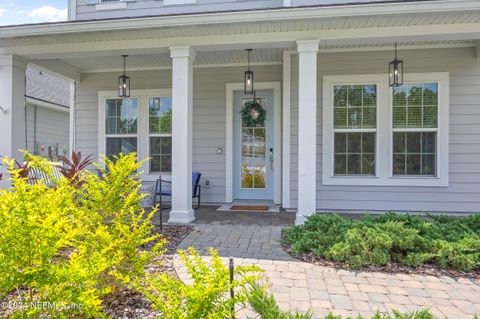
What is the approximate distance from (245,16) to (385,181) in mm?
3530

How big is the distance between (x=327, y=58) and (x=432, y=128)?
6.96 feet

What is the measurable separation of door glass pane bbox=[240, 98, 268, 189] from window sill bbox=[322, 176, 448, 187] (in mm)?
1325

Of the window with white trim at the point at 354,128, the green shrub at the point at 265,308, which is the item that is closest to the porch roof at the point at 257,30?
the window with white trim at the point at 354,128

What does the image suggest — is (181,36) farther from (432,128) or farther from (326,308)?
(432,128)

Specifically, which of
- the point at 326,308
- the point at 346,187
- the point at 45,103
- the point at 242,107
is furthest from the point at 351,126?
the point at 45,103

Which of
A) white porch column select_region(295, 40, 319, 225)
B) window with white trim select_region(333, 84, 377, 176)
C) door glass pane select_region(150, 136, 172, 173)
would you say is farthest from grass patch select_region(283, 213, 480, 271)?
door glass pane select_region(150, 136, 172, 173)

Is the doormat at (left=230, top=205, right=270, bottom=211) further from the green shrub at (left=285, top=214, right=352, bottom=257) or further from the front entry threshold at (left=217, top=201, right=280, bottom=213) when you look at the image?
the green shrub at (left=285, top=214, right=352, bottom=257)

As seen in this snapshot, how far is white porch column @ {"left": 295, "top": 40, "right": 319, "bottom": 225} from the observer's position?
4258 mm

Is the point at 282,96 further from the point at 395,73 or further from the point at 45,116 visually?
the point at 45,116

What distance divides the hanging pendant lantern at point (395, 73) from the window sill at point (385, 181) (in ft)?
5.18

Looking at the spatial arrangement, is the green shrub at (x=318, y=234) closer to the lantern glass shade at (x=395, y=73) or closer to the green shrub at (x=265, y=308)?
the green shrub at (x=265, y=308)

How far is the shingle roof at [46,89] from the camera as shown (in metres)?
10.9

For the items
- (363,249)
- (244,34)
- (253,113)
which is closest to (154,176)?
(253,113)

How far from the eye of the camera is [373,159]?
5438 mm
